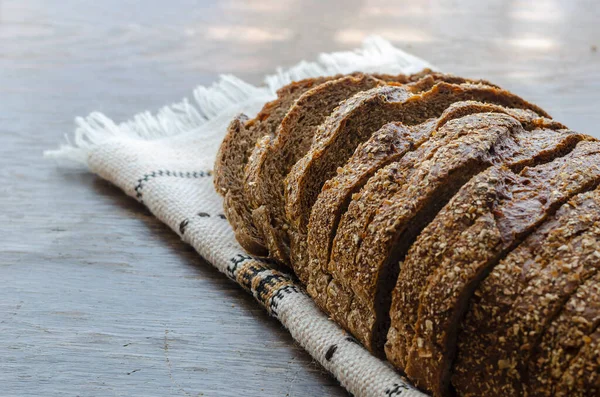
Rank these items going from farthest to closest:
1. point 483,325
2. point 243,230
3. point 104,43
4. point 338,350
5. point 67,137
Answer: point 104,43 → point 67,137 → point 243,230 → point 338,350 → point 483,325

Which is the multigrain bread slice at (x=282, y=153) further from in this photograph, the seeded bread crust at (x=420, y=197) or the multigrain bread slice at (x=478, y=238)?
the multigrain bread slice at (x=478, y=238)

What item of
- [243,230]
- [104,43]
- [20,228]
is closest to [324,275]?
[243,230]

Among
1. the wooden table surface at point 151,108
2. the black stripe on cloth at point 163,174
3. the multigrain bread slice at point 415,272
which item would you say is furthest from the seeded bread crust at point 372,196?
the black stripe on cloth at point 163,174

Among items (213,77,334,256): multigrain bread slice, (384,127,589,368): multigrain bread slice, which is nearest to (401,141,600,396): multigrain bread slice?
(384,127,589,368): multigrain bread slice

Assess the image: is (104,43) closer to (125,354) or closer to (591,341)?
(125,354)

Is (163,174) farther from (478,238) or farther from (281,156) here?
(478,238)

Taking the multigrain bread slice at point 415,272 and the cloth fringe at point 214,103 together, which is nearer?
the multigrain bread slice at point 415,272
